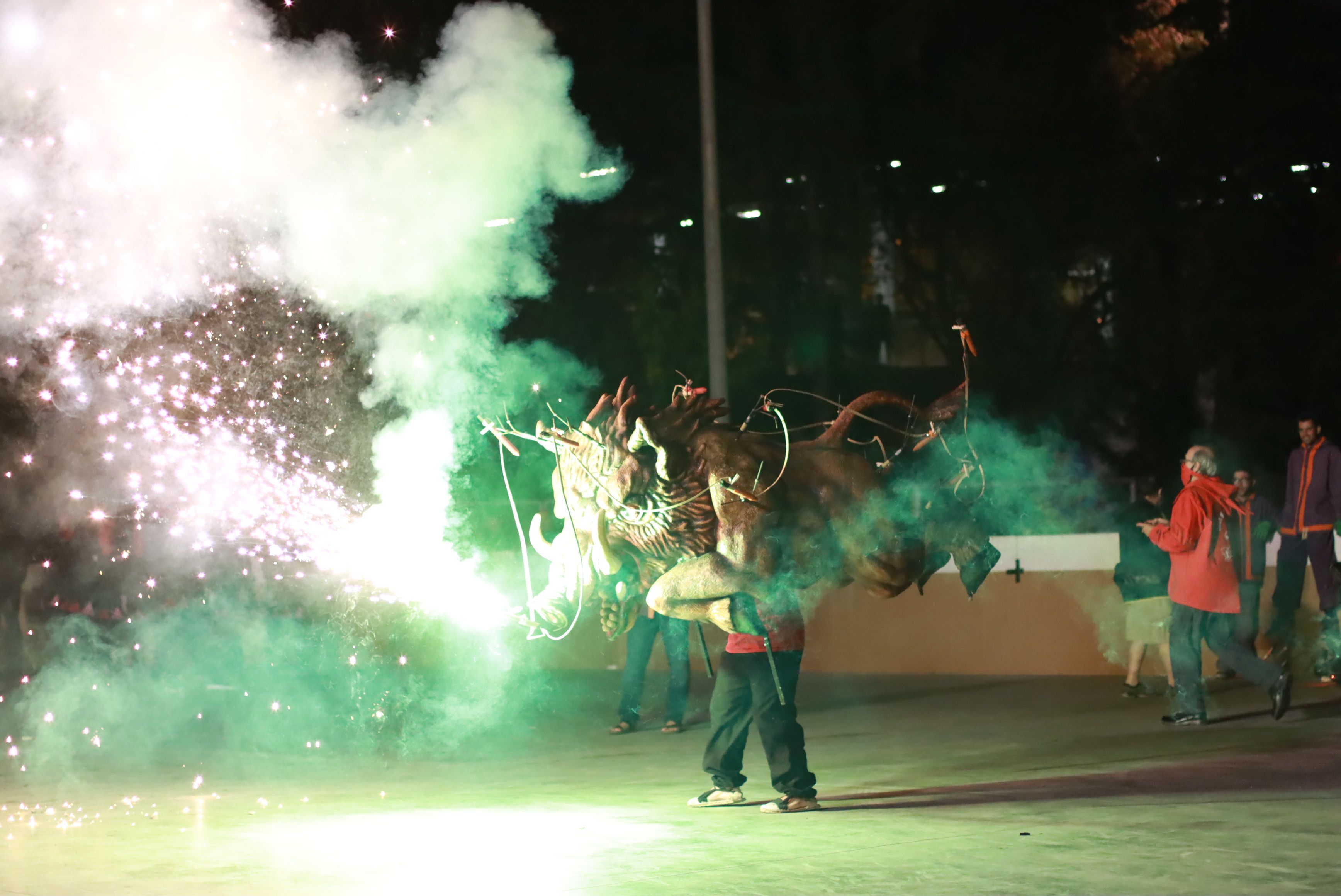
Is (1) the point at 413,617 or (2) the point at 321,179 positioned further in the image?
(1) the point at 413,617

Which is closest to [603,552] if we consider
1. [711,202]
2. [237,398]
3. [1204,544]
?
[237,398]

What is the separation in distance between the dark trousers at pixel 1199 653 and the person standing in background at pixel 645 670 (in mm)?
3359

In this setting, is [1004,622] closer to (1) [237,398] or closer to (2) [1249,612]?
(2) [1249,612]

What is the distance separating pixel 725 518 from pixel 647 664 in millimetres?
4169

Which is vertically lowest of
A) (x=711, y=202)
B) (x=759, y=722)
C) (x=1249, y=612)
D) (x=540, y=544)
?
(x=759, y=722)

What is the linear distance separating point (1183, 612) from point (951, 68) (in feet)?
40.4

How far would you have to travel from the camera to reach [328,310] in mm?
10398

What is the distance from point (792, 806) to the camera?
26.9 ft

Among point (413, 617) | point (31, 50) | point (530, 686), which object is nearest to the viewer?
point (31, 50)

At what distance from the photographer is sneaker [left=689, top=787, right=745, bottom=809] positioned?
8.43 metres

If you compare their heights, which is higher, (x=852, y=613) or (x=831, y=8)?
(x=831, y=8)

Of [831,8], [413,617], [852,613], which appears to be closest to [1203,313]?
[831,8]

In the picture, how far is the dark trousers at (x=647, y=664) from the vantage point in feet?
38.6

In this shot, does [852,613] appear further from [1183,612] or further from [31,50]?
[31,50]
